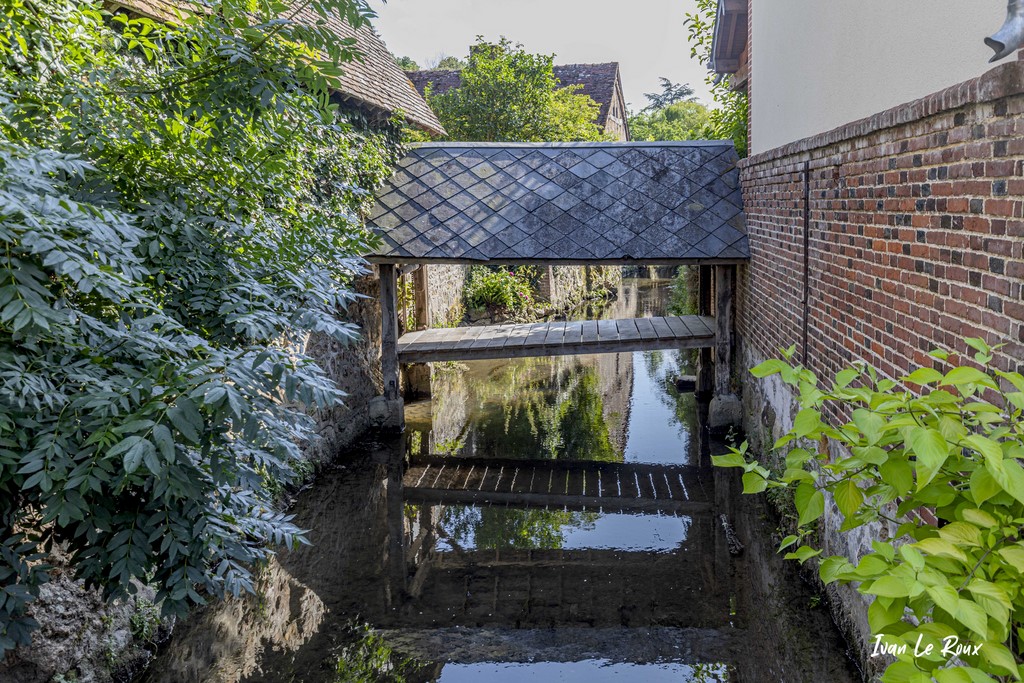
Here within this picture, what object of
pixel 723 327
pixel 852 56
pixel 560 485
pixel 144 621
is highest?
pixel 852 56

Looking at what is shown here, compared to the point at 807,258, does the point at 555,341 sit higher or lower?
lower

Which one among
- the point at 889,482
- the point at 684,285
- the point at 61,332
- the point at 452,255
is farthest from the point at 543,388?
the point at 889,482

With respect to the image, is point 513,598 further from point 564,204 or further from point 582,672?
point 564,204

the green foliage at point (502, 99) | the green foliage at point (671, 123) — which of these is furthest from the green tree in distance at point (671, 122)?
the green foliage at point (502, 99)

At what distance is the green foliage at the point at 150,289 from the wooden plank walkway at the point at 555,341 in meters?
4.98

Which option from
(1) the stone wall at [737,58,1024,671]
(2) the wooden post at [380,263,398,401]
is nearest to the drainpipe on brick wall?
(1) the stone wall at [737,58,1024,671]

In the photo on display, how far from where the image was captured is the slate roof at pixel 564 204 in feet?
27.7

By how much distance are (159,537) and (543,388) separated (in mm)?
8862

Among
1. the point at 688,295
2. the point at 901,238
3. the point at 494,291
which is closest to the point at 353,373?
the point at 901,238

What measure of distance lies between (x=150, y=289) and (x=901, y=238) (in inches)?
133

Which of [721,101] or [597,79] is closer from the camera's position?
[721,101]

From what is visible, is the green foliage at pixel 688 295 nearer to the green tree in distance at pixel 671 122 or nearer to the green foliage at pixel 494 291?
the green foliage at pixel 494 291

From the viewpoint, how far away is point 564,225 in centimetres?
874

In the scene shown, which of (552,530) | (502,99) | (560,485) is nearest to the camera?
(552,530)
